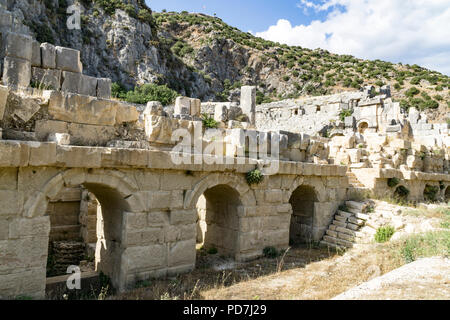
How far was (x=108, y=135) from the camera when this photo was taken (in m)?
6.79

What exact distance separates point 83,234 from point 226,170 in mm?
4977

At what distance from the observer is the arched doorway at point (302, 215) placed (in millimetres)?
10211

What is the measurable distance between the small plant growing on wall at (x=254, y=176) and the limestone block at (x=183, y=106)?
2732mm

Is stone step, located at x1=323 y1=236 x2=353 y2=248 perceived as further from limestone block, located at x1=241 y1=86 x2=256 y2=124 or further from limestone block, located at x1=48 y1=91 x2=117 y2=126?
limestone block, located at x1=241 y1=86 x2=256 y2=124

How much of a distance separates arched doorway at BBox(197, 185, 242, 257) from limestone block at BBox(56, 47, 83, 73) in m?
4.31

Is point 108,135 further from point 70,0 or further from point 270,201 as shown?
point 70,0

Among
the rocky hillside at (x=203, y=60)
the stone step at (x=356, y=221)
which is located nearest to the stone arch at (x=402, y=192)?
the stone step at (x=356, y=221)

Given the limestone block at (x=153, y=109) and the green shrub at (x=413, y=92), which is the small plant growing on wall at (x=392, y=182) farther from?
the green shrub at (x=413, y=92)

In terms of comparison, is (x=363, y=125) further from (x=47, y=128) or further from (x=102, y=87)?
(x=47, y=128)

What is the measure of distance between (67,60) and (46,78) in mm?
605

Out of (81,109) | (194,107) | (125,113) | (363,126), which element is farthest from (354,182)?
(363,126)

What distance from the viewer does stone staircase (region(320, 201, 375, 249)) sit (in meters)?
9.55

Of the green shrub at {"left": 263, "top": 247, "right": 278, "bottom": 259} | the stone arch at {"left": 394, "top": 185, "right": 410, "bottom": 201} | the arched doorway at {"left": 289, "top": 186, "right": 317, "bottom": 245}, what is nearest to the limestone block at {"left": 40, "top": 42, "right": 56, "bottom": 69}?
the green shrub at {"left": 263, "top": 247, "right": 278, "bottom": 259}

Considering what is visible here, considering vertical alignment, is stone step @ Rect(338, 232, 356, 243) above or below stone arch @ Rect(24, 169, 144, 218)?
below
